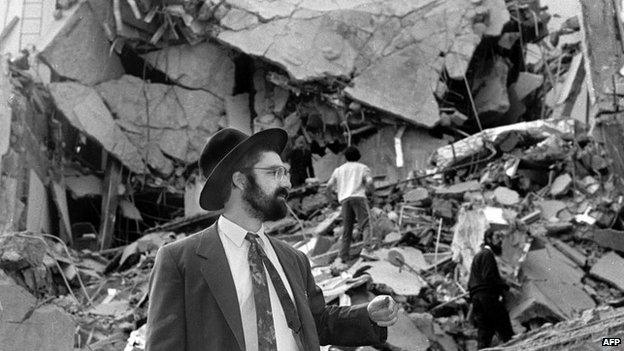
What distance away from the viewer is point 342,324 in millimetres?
3285

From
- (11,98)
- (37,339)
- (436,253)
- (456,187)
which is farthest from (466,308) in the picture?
(11,98)

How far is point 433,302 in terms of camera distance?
10453 mm

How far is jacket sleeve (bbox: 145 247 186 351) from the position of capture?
2986mm

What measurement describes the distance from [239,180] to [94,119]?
43.2 ft

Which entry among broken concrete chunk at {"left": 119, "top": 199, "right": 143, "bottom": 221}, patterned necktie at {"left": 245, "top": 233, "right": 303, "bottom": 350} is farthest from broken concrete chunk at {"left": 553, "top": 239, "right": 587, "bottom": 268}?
patterned necktie at {"left": 245, "top": 233, "right": 303, "bottom": 350}

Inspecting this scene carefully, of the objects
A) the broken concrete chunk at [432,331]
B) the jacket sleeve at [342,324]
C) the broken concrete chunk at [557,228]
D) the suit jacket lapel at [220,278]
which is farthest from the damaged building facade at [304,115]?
the suit jacket lapel at [220,278]

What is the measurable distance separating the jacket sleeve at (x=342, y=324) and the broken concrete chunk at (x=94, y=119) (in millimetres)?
12960

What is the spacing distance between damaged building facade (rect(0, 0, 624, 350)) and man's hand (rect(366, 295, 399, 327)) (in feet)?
29.2

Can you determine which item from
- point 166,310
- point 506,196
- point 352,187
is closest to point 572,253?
point 506,196

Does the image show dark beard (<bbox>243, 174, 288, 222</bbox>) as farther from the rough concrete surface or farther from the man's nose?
the rough concrete surface

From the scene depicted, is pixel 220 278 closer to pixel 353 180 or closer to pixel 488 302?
pixel 488 302

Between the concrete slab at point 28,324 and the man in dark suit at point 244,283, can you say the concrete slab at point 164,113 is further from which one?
the man in dark suit at point 244,283

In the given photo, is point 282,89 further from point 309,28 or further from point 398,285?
point 398,285

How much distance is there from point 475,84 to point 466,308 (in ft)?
25.9
